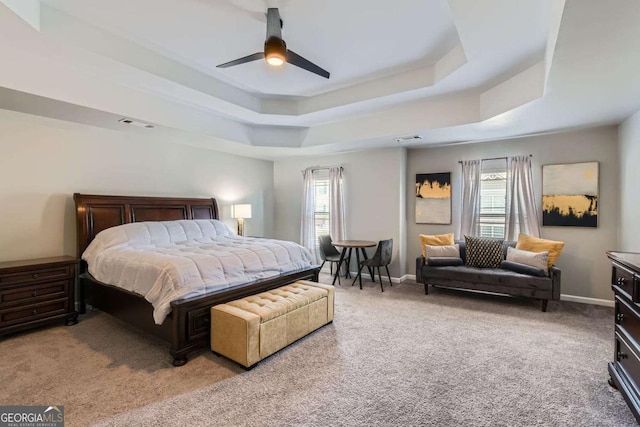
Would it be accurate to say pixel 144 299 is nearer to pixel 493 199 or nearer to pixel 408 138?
pixel 408 138

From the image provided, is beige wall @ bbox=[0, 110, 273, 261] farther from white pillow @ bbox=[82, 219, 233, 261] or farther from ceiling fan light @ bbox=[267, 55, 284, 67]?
ceiling fan light @ bbox=[267, 55, 284, 67]

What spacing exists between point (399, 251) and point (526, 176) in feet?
7.64

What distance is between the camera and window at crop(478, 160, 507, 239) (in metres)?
4.95

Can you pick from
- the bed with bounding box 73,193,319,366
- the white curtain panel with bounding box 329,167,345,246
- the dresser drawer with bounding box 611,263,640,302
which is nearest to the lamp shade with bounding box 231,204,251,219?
the bed with bounding box 73,193,319,366

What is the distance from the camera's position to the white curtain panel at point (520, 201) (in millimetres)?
4641

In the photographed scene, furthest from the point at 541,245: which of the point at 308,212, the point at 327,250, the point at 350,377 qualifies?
the point at 308,212

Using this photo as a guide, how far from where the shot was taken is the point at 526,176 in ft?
15.3

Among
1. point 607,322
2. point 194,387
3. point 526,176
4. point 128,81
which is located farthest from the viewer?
point 526,176

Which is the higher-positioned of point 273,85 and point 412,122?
point 273,85

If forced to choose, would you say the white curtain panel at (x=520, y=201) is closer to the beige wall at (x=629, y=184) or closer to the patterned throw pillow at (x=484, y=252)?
the patterned throw pillow at (x=484, y=252)

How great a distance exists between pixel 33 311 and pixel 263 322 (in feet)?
8.69

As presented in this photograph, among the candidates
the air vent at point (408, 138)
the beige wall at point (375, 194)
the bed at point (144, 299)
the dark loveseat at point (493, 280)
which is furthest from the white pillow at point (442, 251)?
the bed at point (144, 299)

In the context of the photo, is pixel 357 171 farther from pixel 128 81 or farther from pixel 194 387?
pixel 194 387

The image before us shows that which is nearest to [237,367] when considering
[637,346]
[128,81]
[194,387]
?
[194,387]
